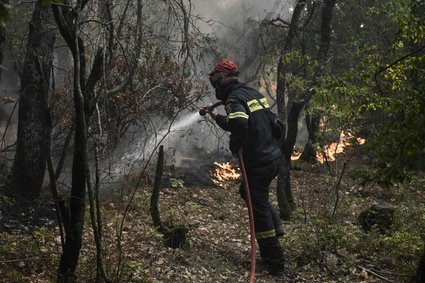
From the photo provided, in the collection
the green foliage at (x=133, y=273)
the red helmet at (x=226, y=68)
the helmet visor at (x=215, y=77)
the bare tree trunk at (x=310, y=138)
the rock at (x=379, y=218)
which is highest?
the bare tree trunk at (x=310, y=138)

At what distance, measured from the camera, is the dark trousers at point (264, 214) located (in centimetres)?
570

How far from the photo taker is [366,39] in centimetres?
1644

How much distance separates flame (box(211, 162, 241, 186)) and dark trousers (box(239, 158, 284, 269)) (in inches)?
252

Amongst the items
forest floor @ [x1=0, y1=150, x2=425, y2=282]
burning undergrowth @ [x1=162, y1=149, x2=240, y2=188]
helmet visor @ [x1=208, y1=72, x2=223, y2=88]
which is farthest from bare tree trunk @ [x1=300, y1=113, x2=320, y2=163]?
helmet visor @ [x1=208, y1=72, x2=223, y2=88]

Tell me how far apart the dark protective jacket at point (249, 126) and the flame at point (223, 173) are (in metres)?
6.38

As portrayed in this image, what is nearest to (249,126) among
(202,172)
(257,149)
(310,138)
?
(257,149)

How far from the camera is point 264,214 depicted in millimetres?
5754

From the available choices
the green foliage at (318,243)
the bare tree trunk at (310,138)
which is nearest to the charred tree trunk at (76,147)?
the green foliage at (318,243)

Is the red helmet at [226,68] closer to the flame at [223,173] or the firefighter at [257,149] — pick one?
the firefighter at [257,149]

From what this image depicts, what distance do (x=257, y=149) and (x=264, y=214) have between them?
0.78 meters

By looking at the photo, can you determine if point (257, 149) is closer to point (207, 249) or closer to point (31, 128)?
point (207, 249)

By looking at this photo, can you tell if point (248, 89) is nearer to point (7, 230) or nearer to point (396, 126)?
point (396, 126)

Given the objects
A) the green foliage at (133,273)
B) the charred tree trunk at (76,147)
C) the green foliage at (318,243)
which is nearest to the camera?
the charred tree trunk at (76,147)

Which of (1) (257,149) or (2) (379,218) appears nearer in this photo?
(1) (257,149)
